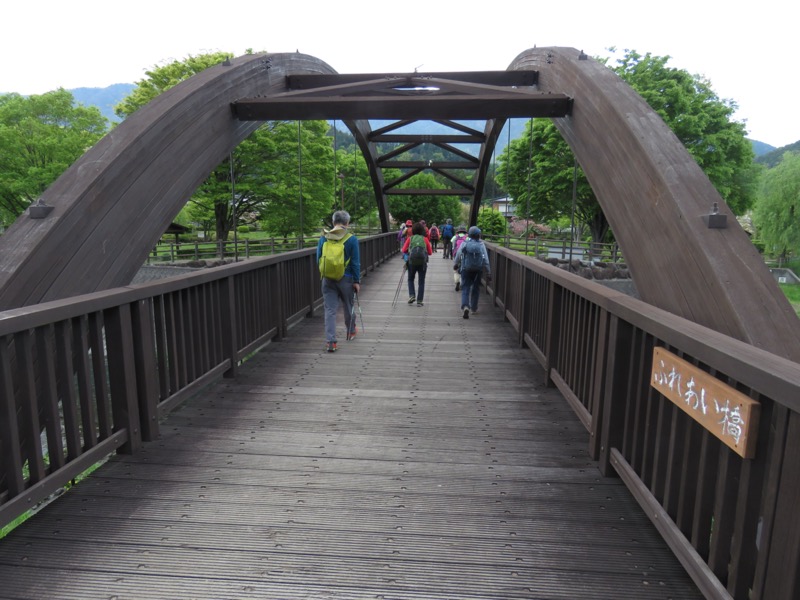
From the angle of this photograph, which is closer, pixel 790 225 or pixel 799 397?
pixel 799 397

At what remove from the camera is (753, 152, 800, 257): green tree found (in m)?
37.4

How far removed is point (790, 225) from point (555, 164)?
71.3ft

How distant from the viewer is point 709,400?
178 cm

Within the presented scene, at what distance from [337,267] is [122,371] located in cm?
270

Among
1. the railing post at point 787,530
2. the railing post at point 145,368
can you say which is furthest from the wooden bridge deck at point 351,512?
the railing post at point 787,530

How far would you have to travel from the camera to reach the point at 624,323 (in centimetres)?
271

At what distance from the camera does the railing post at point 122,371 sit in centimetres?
293

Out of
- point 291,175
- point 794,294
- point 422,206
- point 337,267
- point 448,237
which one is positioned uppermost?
point 291,175

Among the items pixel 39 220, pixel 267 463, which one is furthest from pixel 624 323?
pixel 39 220

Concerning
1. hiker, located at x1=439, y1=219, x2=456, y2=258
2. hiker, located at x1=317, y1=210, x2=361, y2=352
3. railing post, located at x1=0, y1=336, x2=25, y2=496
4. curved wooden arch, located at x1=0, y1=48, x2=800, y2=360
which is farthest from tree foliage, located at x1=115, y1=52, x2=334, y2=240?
railing post, located at x1=0, y1=336, x2=25, y2=496

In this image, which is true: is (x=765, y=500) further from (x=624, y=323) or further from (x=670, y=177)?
(x=670, y=177)

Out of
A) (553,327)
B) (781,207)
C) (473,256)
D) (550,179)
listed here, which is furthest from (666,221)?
(781,207)

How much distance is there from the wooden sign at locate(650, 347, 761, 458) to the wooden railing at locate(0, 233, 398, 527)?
253cm

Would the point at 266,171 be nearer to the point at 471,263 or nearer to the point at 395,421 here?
the point at 471,263
